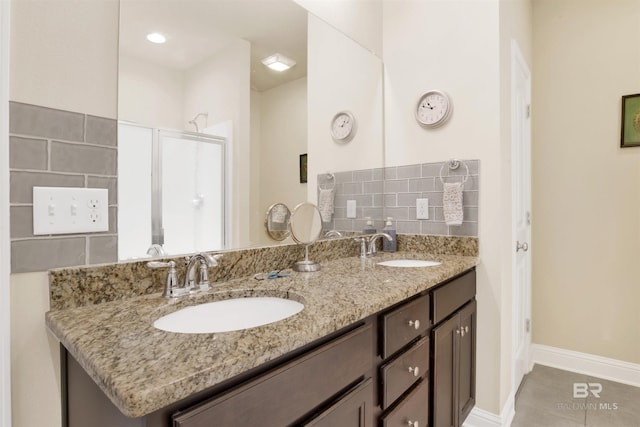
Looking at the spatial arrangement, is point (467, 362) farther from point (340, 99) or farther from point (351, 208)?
point (340, 99)

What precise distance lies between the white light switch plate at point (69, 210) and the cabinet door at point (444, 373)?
47.8 inches

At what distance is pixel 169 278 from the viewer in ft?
3.19

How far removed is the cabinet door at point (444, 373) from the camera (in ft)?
4.33

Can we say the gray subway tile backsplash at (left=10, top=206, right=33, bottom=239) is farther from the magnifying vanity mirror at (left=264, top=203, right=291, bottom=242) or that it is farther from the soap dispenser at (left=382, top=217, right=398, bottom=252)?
the soap dispenser at (left=382, top=217, right=398, bottom=252)

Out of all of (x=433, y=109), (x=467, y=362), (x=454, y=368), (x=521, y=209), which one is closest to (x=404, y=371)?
(x=454, y=368)

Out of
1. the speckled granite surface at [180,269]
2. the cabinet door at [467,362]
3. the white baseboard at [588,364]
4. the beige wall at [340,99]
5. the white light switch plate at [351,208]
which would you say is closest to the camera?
the speckled granite surface at [180,269]

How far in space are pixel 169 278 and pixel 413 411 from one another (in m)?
0.95

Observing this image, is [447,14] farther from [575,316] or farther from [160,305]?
[575,316]

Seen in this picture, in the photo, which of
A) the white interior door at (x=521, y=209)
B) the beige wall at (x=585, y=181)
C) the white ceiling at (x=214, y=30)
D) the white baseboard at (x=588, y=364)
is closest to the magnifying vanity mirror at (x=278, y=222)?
the white ceiling at (x=214, y=30)

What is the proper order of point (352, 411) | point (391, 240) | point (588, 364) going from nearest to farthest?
point (352, 411) → point (391, 240) → point (588, 364)

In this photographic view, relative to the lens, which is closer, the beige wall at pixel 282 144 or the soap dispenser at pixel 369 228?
the beige wall at pixel 282 144

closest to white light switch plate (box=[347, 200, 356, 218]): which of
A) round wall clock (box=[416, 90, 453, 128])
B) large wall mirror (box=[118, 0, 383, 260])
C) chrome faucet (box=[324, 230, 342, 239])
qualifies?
chrome faucet (box=[324, 230, 342, 239])

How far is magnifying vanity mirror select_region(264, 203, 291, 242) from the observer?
1.44 metres

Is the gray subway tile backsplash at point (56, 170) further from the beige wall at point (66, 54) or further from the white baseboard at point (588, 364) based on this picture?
the white baseboard at point (588, 364)
